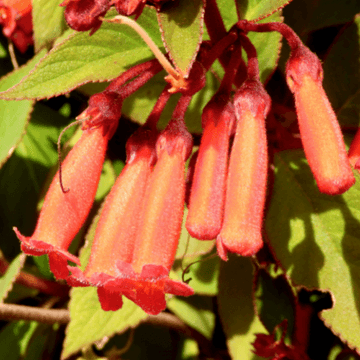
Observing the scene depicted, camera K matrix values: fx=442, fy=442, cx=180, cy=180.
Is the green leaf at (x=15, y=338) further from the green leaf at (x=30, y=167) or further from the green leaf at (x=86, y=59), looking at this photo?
the green leaf at (x=86, y=59)

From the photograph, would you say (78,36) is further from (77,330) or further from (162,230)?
→ (77,330)

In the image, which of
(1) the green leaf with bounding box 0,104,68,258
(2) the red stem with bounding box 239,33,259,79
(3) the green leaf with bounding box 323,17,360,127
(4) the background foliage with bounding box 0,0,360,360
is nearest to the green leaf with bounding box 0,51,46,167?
(4) the background foliage with bounding box 0,0,360,360

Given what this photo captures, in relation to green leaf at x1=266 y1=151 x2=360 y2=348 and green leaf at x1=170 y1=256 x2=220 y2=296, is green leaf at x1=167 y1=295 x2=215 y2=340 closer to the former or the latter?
green leaf at x1=170 y1=256 x2=220 y2=296

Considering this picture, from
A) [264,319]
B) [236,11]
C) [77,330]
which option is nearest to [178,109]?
[236,11]

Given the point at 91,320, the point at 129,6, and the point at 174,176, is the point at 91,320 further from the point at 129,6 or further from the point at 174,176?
the point at 129,6

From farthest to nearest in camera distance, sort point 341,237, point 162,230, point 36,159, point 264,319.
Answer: point 36,159, point 264,319, point 341,237, point 162,230

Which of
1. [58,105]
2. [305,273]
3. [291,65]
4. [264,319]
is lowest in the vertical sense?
[264,319]
